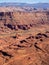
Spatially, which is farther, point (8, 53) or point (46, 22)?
point (46, 22)

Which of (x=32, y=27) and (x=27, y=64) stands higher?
(x=27, y=64)

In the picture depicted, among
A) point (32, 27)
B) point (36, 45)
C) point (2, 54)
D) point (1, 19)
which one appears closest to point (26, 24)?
point (32, 27)

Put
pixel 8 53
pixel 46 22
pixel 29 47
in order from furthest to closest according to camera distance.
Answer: pixel 46 22 < pixel 29 47 < pixel 8 53

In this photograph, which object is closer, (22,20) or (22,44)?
(22,44)

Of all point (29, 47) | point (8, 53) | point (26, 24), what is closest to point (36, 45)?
point (29, 47)

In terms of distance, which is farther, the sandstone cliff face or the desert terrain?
the sandstone cliff face

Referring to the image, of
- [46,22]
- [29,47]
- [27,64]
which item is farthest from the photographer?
[46,22]

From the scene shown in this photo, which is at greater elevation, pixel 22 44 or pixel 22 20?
pixel 22 44

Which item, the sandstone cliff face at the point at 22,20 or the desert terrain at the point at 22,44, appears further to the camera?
the sandstone cliff face at the point at 22,20

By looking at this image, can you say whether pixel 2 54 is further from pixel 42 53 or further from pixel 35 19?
pixel 35 19
